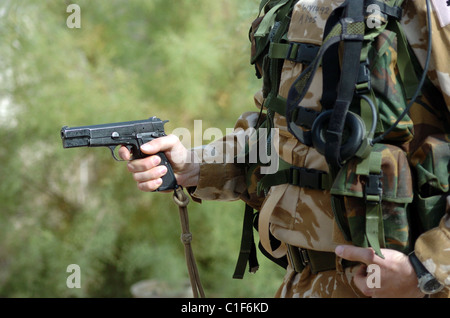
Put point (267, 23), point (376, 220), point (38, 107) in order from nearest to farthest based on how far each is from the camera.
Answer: point (376, 220) → point (267, 23) → point (38, 107)

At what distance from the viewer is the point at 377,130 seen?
3.84 feet

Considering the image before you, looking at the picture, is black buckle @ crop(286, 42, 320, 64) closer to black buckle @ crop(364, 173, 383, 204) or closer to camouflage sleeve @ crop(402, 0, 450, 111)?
camouflage sleeve @ crop(402, 0, 450, 111)

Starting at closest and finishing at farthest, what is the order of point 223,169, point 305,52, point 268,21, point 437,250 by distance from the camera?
1. point 437,250
2. point 305,52
3. point 268,21
4. point 223,169

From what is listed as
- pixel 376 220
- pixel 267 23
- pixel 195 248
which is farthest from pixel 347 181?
pixel 195 248

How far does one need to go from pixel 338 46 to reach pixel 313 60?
0.25 feet

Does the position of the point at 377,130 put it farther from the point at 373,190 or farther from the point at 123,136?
the point at 123,136

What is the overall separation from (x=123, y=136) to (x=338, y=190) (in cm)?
62

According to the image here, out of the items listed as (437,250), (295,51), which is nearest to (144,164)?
(295,51)

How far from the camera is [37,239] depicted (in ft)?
13.2

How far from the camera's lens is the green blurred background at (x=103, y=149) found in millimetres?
3928

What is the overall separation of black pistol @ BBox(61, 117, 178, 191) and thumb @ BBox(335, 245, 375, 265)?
1.85 ft

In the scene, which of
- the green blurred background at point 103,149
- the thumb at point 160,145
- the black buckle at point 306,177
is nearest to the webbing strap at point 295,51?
the black buckle at point 306,177

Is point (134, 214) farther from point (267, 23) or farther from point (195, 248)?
point (267, 23)

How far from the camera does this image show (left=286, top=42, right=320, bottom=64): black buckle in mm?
1277
